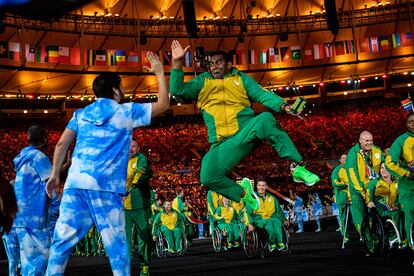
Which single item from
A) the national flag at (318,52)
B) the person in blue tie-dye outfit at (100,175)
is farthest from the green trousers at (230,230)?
the national flag at (318,52)

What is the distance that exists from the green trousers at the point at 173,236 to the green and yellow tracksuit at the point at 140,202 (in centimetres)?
645

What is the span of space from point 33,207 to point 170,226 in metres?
9.78

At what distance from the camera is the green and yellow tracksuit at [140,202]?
8.66m

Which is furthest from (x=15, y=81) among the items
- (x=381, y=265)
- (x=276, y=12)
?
(x=381, y=265)

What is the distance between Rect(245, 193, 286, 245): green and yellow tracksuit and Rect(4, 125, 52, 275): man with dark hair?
6886 mm

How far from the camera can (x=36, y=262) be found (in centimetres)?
600

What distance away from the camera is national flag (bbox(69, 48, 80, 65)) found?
1464 inches

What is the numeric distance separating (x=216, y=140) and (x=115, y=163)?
→ 2028mm

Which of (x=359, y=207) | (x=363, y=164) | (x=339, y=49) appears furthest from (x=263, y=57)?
(x=363, y=164)

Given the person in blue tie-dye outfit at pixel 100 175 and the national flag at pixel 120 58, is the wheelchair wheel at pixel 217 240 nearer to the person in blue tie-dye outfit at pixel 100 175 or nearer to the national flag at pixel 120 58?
the person in blue tie-dye outfit at pixel 100 175

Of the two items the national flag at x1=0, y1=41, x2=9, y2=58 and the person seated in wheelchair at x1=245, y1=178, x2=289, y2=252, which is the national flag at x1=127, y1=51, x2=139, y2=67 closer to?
the national flag at x1=0, y1=41, x2=9, y2=58

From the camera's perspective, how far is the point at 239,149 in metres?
6.16

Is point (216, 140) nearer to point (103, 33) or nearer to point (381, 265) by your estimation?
point (381, 265)

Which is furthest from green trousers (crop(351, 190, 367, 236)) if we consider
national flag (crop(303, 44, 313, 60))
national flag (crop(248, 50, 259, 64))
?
national flag (crop(303, 44, 313, 60))
